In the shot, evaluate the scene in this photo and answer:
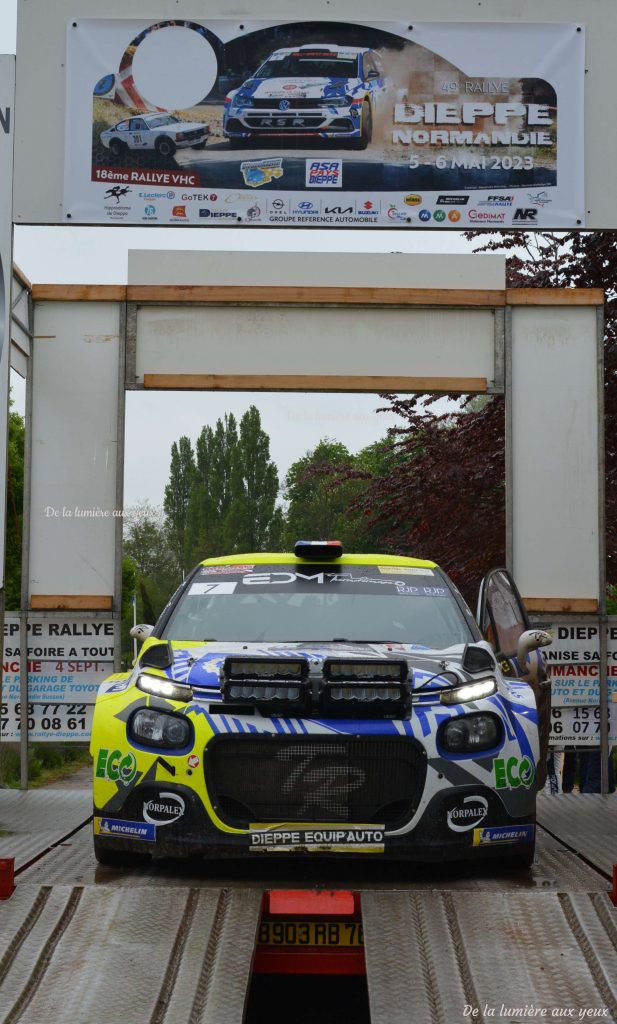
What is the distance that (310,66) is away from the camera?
9664 mm

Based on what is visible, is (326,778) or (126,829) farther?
(126,829)

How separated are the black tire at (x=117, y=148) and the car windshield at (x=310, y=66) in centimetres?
122

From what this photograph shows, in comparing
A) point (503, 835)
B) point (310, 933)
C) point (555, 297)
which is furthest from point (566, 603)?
point (310, 933)

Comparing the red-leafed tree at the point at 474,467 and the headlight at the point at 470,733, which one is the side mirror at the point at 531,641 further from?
the red-leafed tree at the point at 474,467

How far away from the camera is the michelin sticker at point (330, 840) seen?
16.3 ft

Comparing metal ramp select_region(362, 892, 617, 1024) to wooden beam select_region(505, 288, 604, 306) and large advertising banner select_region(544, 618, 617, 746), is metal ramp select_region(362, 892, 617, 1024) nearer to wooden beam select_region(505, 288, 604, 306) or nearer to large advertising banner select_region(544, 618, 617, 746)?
large advertising banner select_region(544, 618, 617, 746)

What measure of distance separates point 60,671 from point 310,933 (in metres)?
5.84

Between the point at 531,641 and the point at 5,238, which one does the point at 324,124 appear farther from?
the point at 531,641

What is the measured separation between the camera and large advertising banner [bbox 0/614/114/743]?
Result: 9992 mm

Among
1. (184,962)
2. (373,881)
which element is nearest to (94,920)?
(184,962)

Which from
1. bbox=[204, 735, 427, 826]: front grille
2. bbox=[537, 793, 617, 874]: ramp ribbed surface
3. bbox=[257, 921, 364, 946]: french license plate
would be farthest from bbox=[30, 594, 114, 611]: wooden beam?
bbox=[257, 921, 364, 946]: french license plate

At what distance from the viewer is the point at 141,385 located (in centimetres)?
1017

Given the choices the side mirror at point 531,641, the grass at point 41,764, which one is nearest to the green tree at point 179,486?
the grass at point 41,764

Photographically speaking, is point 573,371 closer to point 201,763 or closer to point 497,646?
point 497,646
